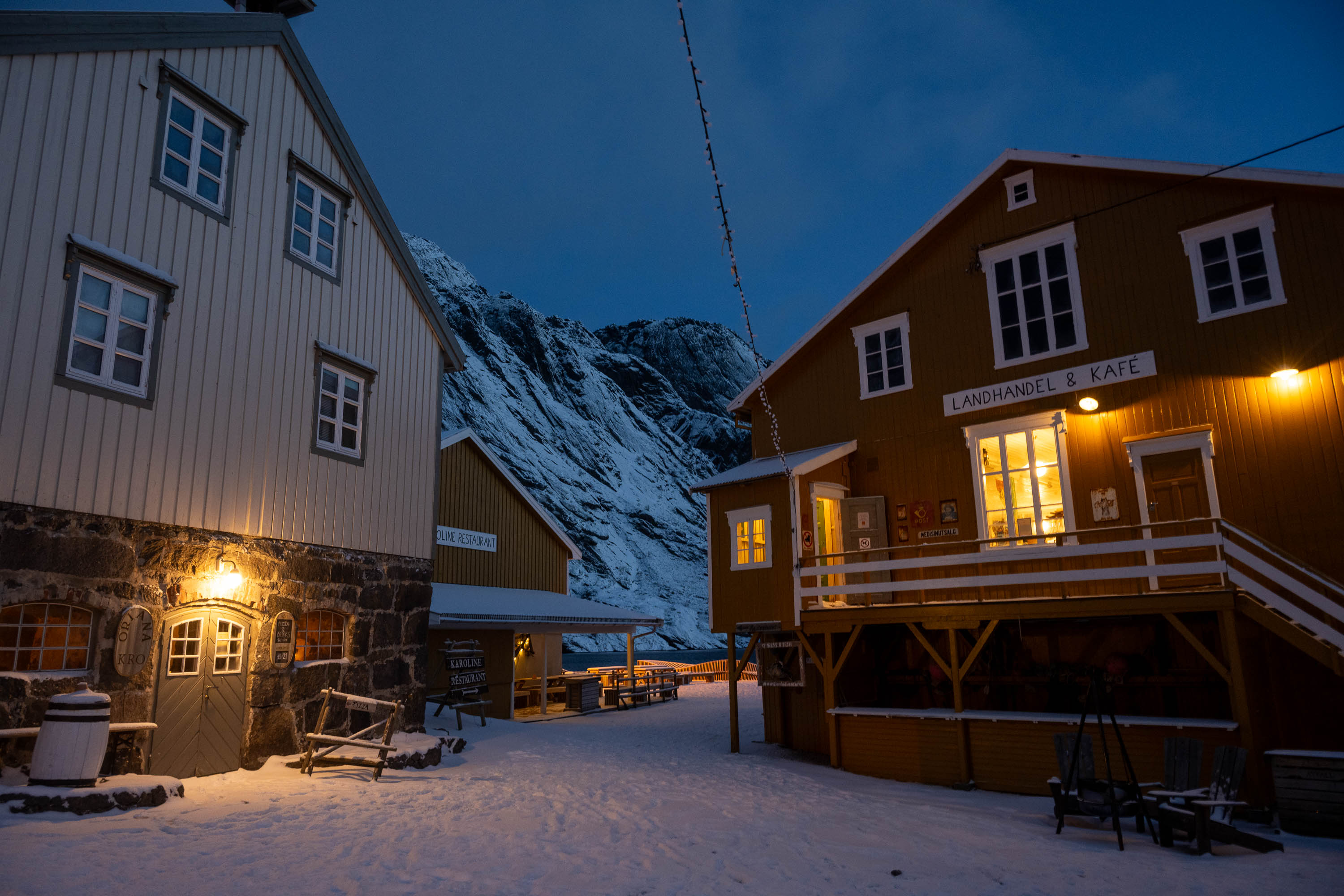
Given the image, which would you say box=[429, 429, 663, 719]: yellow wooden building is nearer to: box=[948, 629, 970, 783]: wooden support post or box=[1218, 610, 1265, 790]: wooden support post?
box=[948, 629, 970, 783]: wooden support post

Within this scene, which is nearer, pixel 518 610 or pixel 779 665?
pixel 779 665

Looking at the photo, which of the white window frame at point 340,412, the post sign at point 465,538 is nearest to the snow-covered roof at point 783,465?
the white window frame at point 340,412

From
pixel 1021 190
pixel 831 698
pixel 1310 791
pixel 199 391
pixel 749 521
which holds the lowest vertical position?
pixel 1310 791

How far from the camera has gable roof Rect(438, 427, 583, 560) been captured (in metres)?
21.3

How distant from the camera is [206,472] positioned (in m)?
10.8

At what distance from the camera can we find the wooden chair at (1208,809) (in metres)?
8.03

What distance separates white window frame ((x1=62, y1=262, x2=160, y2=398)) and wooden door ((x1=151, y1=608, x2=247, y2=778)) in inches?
112

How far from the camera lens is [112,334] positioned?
9766 mm

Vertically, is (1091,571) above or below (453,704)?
above

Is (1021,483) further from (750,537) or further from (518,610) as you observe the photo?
(518,610)

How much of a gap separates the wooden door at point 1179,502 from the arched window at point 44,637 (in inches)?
539

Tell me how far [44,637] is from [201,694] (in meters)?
2.04

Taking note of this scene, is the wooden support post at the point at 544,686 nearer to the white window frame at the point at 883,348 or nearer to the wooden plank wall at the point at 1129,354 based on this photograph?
the wooden plank wall at the point at 1129,354

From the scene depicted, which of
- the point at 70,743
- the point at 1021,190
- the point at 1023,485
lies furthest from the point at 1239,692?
the point at 70,743
